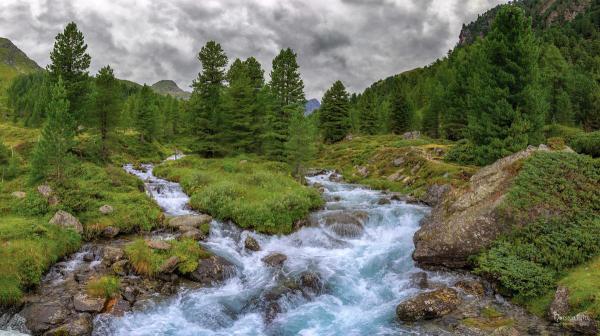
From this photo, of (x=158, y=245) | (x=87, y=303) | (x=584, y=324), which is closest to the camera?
(x=584, y=324)

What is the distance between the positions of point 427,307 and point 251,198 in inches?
635

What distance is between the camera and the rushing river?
45.0 feet

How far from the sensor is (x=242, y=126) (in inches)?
1896

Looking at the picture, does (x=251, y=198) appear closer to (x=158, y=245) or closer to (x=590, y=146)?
(x=158, y=245)

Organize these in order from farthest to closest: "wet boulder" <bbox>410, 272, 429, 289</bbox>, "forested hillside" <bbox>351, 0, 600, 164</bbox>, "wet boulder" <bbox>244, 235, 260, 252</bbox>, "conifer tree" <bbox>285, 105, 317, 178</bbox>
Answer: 1. "conifer tree" <bbox>285, 105, 317, 178</bbox>
2. "forested hillside" <bbox>351, 0, 600, 164</bbox>
3. "wet boulder" <bbox>244, 235, 260, 252</bbox>
4. "wet boulder" <bbox>410, 272, 429, 289</bbox>

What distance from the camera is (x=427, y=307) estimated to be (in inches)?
543

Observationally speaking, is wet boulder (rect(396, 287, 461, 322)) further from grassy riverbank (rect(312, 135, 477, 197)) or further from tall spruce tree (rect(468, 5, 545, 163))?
tall spruce tree (rect(468, 5, 545, 163))

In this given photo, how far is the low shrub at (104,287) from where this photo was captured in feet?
47.0

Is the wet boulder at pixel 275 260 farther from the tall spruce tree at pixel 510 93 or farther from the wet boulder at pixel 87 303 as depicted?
the tall spruce tree at pixel 510 93

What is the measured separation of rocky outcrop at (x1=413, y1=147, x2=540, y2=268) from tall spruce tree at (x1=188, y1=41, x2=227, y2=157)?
3302cm

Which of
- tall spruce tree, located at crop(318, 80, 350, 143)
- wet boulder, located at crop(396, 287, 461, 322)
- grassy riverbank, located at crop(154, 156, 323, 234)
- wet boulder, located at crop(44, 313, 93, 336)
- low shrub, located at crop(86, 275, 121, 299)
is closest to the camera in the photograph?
wet boulder, located at crop(44, 313, 93, 336)

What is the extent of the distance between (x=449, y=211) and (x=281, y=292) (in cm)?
1010

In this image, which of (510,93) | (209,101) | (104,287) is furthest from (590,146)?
(209,101)

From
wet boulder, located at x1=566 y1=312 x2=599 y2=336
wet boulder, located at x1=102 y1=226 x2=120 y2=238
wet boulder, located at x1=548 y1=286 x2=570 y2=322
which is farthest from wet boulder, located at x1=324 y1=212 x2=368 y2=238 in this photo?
wet boulder, located at x1=566 y1=312 x2=599 y2=336
